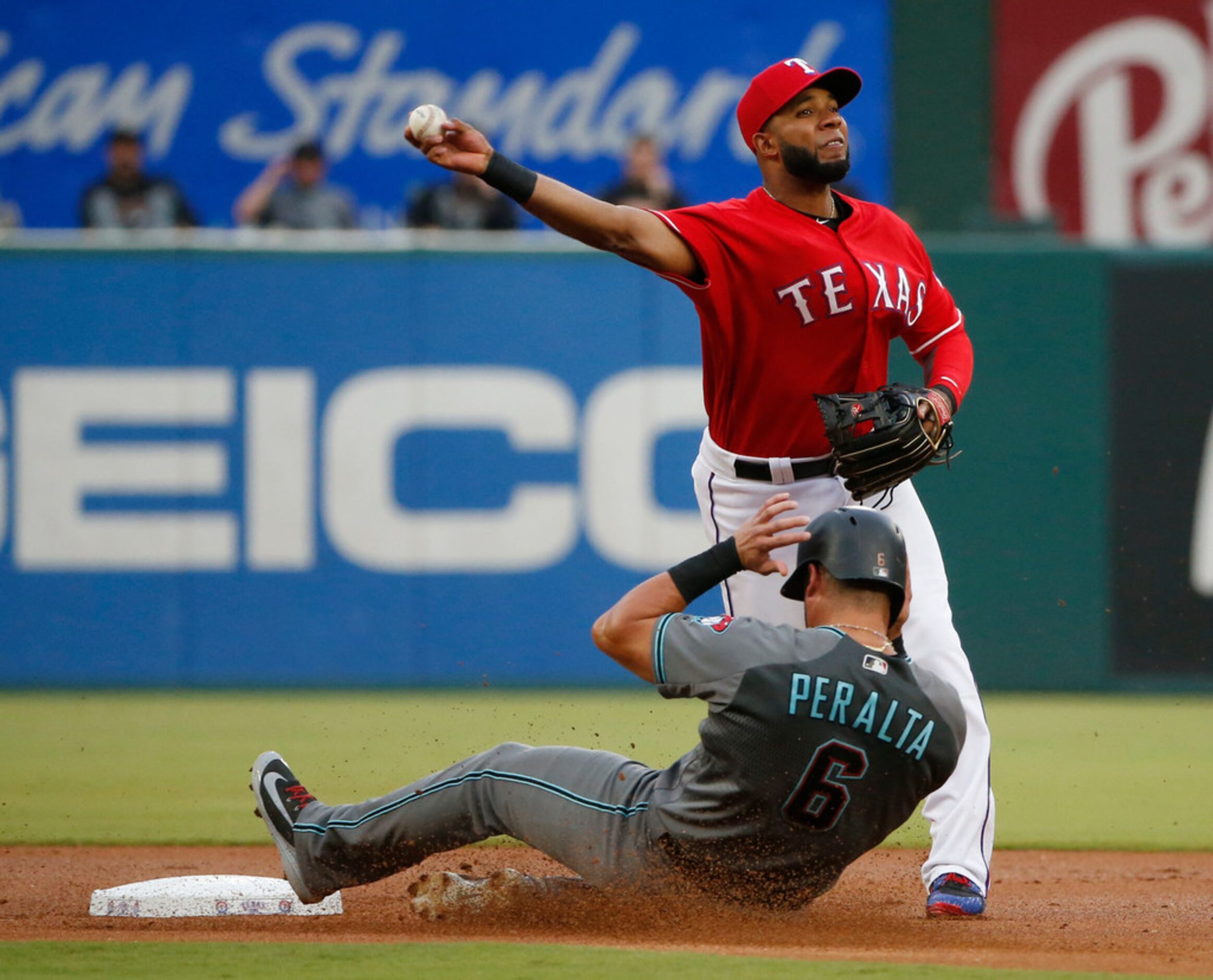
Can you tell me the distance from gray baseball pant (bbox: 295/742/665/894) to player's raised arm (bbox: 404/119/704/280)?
1.27 meters

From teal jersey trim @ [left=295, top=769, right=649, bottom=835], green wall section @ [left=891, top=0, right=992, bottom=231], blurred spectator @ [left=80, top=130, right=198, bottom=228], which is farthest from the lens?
green wall section @ [left=891, top=0, right=992, bottom=231]

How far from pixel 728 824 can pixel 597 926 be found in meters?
0.52

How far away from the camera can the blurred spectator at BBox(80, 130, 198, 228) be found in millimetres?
10609

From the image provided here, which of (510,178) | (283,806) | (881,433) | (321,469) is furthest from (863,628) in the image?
(321,469)

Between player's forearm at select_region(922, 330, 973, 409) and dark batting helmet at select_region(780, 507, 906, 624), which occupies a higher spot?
player's forearm at select_region(922, 330, 973, 409)

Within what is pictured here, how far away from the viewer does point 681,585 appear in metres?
3.90

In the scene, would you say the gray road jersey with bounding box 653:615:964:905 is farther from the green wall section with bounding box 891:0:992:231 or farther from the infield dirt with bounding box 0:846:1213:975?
the green wall section with bounding box 891:0:992:231

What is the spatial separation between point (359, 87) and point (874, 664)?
995 centimetres

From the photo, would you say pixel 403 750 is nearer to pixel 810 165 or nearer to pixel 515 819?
pixel 515 819

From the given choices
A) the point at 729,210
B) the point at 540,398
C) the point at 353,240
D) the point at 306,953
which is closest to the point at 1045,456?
the point at 540,398

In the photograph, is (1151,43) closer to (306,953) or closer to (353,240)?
(353,240)

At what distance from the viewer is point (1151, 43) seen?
12781mm

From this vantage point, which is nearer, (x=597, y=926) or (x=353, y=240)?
(x=597, y=926)

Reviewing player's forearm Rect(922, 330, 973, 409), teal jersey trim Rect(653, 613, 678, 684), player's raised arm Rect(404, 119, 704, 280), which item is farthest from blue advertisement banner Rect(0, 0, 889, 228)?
teal jersey trim Rect(653, 613, 678, 684)
